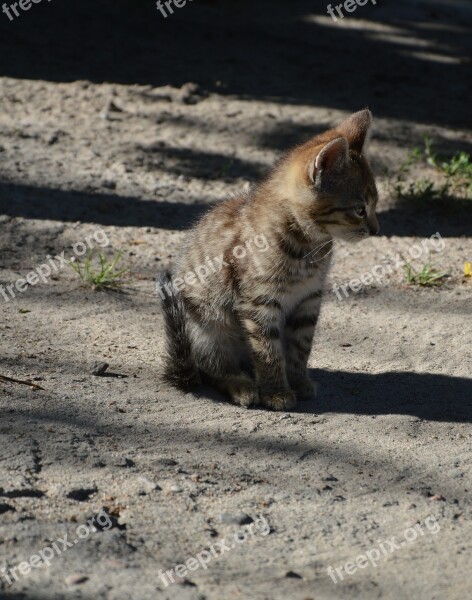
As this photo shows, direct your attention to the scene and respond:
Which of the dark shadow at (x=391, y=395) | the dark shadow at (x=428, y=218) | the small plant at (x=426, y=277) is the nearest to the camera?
the dark shadow at (x=391, y=395)

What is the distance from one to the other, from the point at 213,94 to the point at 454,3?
7.82 metres

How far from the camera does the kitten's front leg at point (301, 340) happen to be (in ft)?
20.4

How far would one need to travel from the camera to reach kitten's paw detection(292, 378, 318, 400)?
244 inches

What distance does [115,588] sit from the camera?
402 cm

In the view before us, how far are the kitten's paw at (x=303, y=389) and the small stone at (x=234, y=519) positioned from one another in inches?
65.1

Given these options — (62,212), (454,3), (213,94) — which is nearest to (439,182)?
(213,94)

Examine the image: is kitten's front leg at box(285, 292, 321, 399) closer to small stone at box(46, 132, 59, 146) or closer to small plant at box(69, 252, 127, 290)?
small plant at box(69, 252, 127, 290)

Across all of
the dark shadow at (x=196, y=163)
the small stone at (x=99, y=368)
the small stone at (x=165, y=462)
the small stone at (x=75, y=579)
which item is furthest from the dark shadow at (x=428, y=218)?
the small stone at (x=75, y=579)

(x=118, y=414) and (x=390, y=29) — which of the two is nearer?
(x=118, y=414)

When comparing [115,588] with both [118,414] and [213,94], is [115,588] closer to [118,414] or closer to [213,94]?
[118,414]

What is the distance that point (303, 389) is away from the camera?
20.4ft

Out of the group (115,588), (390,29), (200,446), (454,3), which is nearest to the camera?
(115,588)

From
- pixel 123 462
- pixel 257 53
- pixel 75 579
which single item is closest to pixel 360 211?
pixel 123 462

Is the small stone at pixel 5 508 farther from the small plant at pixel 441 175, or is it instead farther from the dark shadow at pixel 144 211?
the small plant at pixel 441 175
